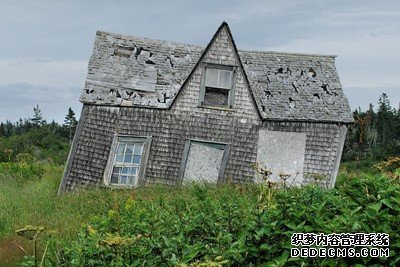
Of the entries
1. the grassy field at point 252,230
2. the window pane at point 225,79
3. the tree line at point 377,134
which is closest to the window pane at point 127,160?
the window pane at point 225,79

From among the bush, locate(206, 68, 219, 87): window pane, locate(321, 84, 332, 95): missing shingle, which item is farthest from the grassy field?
locate(321, 84, 332, 95): missing shingle

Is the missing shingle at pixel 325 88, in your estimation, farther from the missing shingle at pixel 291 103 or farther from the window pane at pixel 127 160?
the window pane at pixel 127 160

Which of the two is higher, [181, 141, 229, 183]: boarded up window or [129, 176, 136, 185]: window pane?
[181, 141, 229, 183]: boarded up window

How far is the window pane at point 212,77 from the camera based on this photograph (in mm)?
18625

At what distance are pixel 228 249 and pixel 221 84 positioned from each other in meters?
13.1

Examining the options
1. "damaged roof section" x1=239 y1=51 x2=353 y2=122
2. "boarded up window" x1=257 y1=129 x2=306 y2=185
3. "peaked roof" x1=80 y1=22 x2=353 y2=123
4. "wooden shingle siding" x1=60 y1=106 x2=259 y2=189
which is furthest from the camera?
"damaged roof section" x1=239 y1=51 x2=353 y2=122

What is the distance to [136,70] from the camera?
1898cm

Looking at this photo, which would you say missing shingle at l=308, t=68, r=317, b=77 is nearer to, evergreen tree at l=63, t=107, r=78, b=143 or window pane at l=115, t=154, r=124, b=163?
window pane at l=115, t=154, r=124, b=163

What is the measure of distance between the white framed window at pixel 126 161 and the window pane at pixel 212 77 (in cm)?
269

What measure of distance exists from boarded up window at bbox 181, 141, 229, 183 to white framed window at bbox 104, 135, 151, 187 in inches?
50.9

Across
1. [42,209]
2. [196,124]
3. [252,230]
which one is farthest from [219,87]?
[252,230]

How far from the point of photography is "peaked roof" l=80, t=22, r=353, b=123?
60.4ft

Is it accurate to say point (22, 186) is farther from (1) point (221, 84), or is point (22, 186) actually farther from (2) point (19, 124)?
(2) point (19, 124)

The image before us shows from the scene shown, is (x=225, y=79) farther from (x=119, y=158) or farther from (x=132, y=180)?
(x=132, y=180)
